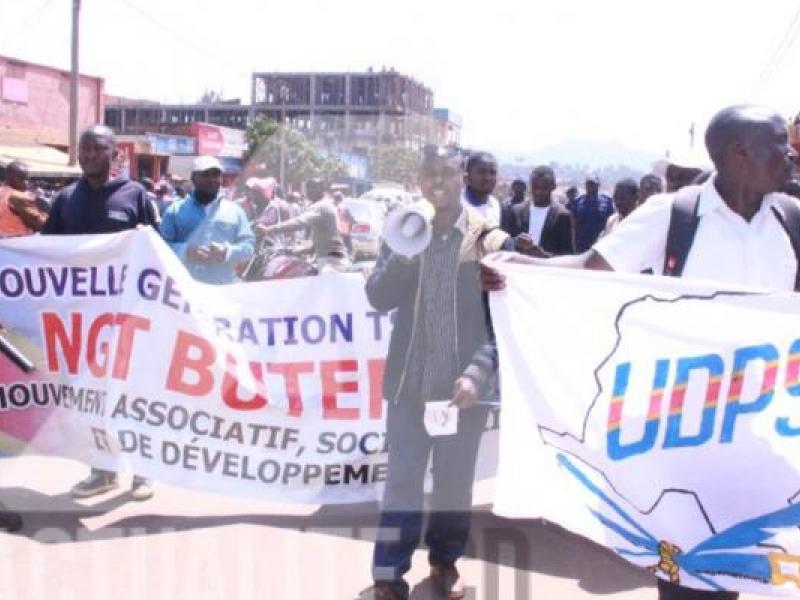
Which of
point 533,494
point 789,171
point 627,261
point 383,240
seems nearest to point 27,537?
point 383,240

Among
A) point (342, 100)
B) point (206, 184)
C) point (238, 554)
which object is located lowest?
point (238, 554)

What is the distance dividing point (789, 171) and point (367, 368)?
2.40m

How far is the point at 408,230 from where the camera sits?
3.40m

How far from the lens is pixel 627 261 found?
281cm

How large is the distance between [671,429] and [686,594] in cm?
47

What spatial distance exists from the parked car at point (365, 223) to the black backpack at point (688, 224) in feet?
57.0

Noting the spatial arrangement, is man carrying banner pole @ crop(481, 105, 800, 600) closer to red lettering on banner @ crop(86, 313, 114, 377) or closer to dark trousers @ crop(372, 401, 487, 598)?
dark trousers @ crop(372, 401, 487, 598)

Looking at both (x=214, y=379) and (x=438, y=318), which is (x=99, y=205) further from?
(x=438, y=318)

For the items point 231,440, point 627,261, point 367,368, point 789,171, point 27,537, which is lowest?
point 27,537

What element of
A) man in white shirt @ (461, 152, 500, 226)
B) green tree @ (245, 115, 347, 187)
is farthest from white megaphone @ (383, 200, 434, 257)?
green tree @ (245, 115, 347, 187)

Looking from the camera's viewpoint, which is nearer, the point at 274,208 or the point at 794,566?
the point at 794,566

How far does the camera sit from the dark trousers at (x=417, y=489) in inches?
139

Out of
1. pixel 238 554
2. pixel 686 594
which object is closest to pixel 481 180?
pixel 238 554

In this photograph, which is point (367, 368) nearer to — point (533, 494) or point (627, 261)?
point (533, 494)
